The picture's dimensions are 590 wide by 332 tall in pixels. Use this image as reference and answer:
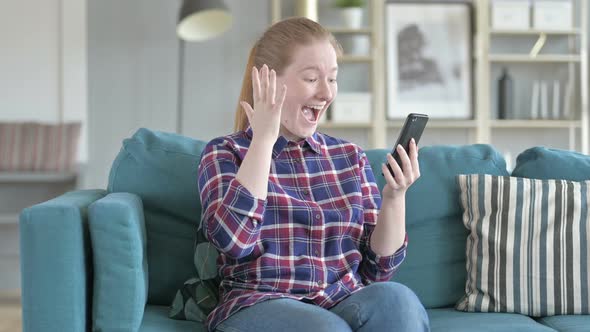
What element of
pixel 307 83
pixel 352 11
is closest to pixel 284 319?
pixel 307 83

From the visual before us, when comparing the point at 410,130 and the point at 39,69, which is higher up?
the point at 39,69

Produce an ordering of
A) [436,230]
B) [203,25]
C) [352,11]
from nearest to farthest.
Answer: [436,230], [203,25], [352,11]

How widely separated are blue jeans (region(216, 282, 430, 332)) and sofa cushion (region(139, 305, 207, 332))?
0.56ft

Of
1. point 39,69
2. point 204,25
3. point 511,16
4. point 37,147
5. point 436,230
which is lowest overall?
point 436,230

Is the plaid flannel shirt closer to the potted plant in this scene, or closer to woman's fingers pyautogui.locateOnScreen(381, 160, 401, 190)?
woman's fingers pyautogui.locateOnScreen(381, 160, 401, 190)

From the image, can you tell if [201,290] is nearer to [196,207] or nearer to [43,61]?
[196,207]

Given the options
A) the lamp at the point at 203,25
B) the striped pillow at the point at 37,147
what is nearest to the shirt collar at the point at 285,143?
the lamp at the point at 203,25

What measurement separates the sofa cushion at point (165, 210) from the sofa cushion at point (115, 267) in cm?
33

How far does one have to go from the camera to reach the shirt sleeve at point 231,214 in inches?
67.4

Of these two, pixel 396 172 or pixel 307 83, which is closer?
pixel 396 172

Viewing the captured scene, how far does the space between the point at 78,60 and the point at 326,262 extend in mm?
3580

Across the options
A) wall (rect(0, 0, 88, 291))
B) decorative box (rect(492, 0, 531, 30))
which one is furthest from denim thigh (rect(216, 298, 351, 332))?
decorative box (rect(492, 0, 531, 30))

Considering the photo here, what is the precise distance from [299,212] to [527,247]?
66 cm

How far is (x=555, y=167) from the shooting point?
7.53 ft
